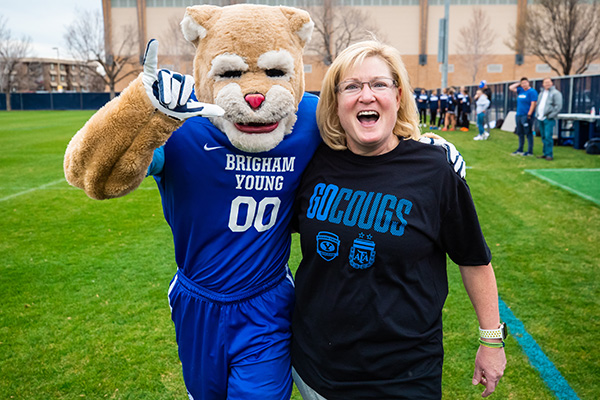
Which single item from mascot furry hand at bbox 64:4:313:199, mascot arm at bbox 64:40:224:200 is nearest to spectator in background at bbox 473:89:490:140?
mascot furry hand at bbox 64:4:313:199

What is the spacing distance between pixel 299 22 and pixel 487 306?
1416 millimetres

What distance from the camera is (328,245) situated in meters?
1.94

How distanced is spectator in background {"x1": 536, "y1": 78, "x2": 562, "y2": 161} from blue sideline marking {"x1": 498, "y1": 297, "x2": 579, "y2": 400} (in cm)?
907

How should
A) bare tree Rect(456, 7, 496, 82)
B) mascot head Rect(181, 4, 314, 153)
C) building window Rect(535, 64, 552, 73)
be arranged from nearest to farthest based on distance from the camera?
mascot head Rect(181, 4, 314, 153)
bare tree Rect(456, 7, 496, 82)
building window Rect(535, 64, 552, 73)

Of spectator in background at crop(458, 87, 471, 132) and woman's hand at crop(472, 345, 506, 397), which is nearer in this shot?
woman's hand at crop(472, 345, 506, 397)

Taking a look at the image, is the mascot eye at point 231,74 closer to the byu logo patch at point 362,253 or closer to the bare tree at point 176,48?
the byu logo patch at point 362,253

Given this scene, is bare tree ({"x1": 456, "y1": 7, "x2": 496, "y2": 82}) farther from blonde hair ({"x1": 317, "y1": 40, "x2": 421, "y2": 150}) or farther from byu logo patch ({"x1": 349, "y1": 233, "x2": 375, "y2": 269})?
byu logo patch ({"x1": 349, "y1": 233, "x2": 375, "y2": 269})

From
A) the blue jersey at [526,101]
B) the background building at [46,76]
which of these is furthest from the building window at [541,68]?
the background building at [46,76]

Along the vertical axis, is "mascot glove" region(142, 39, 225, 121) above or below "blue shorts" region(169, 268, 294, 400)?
above

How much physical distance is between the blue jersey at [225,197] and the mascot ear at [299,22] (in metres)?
0.45

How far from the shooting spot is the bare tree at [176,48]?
42.5 metres

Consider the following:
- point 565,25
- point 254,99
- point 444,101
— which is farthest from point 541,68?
point 254,99

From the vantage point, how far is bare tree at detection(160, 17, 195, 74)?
1674 inches

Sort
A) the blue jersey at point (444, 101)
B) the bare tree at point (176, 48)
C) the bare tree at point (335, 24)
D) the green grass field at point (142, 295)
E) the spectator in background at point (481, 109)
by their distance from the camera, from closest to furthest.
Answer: the green grass field at point (142, 295)
the spectator in background at point (481, 109)
the blue jersey at point (444, 101)
the bare tree at point (176, 48)
the bare tree at point (335, 24)
